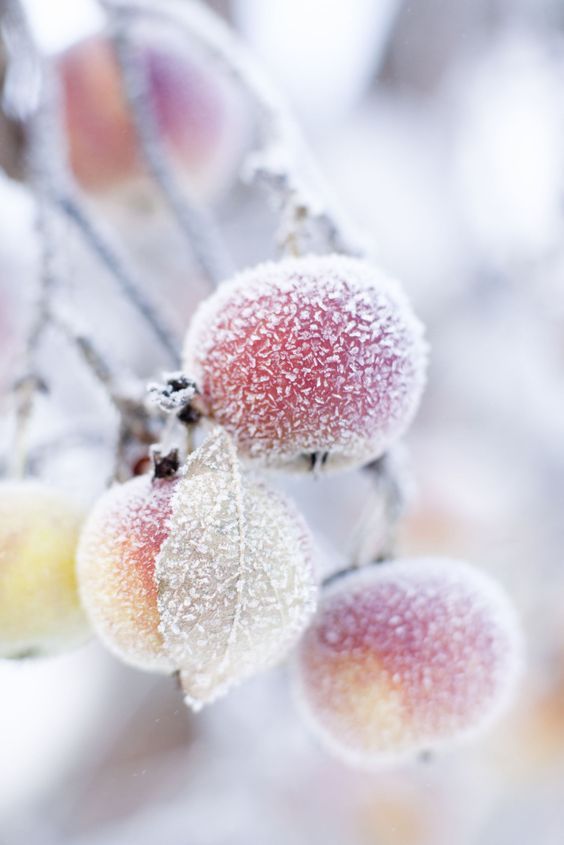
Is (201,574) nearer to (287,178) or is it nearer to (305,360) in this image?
(305,360)

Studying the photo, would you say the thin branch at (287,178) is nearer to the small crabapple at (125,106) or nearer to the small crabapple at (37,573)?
the small crabapple at (37,573)

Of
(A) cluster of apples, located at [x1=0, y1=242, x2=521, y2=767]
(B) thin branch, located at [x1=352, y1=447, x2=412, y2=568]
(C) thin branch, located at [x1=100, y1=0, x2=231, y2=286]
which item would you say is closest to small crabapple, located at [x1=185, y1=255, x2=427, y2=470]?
(A) cluster of apples, located at [x1=0, y1=242, x2=521, y2=767]

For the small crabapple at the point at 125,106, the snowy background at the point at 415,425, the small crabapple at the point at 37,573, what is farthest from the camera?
the snowy background at the point at 415,425

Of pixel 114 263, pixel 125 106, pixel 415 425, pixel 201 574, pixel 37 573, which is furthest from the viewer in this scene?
pixel 415 425

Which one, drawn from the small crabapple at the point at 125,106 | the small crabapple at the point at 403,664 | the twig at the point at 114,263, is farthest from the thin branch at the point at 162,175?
the small crabapple at the point at 403,664

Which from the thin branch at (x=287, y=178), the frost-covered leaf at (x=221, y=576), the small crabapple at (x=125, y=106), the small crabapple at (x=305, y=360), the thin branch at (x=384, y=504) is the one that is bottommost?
the thin branch at (x=384, y=504)

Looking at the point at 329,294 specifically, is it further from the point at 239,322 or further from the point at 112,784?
the point at 112,784

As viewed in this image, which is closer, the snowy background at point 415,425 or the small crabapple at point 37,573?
the small crabapple at point 37,573

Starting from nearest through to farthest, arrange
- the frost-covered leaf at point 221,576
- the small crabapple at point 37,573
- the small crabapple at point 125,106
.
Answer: the frost-covered leaf at point 221,576 < the small crabapple at point 37,573 < the small crabapple at point 125,106

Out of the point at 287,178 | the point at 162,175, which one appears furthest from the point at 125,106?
the point at 287,178
